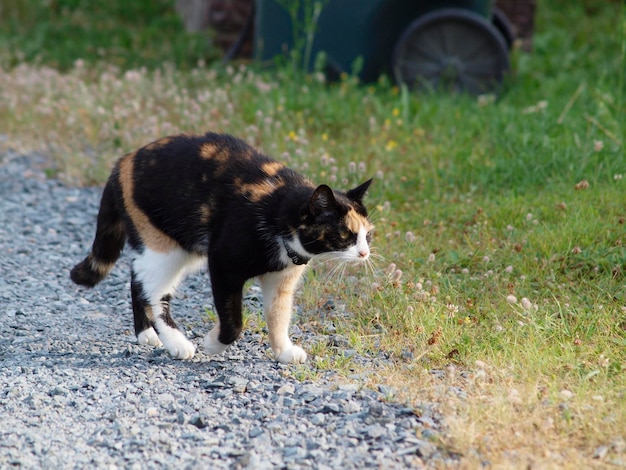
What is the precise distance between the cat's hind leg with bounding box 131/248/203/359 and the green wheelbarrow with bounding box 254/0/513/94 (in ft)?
15.0

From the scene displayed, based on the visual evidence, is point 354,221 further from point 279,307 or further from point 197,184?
point 197,184

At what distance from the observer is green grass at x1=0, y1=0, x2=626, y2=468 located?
3.46m

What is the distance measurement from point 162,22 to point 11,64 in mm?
2264

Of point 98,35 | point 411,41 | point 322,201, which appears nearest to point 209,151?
point 322,201

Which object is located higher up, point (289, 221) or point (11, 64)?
point (289, 221)

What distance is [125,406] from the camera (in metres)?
3.51

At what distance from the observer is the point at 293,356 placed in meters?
3.98

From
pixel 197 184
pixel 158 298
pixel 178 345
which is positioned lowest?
pixel 178 345

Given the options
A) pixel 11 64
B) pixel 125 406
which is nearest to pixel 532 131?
pixel 125 406

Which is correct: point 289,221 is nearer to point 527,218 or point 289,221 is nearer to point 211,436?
point 211,436

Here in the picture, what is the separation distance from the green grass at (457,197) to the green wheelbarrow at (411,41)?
0.82 ft

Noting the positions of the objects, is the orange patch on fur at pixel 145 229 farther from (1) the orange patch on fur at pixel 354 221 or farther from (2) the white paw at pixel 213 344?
(1) the orange patch on fur at pixel 354 221

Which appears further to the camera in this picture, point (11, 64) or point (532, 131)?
point (11, 64)

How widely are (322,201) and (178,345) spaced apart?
0.99 meters
